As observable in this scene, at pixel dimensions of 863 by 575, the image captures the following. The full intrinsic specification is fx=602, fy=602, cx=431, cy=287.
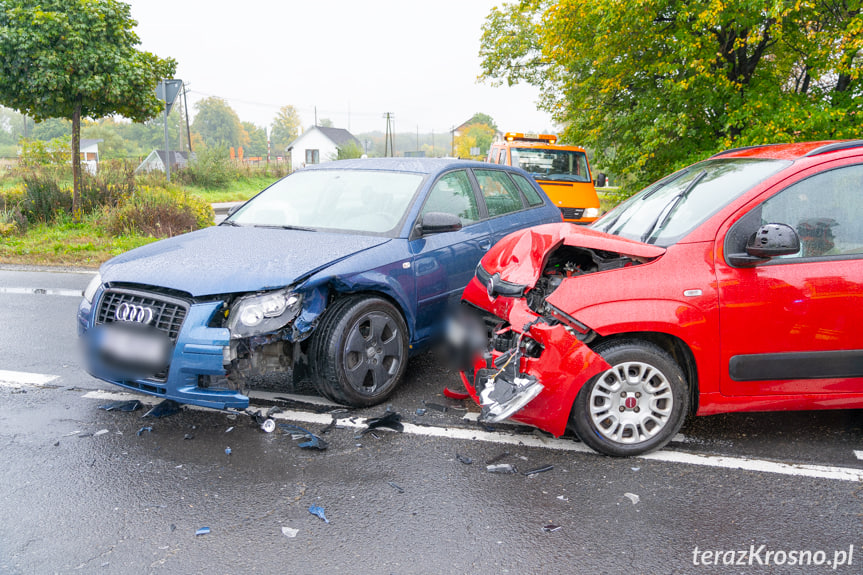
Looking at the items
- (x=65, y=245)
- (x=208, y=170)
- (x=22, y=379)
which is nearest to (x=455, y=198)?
(x=22, y=379)

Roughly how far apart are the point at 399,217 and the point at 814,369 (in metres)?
2.88

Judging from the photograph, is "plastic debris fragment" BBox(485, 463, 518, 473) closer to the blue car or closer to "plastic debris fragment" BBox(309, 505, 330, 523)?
"plastic debris fragment" BBox(309, 505, 330, 523)

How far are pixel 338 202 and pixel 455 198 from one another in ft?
3.31

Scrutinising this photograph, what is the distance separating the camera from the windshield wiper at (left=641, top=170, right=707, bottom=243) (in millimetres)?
3820

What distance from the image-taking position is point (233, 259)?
3.85m

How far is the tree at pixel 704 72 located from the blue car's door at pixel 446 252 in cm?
654

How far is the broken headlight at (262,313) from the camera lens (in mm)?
3467

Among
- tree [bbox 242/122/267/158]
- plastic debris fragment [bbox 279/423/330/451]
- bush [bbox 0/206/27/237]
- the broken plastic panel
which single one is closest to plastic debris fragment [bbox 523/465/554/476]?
the broken plastic panel

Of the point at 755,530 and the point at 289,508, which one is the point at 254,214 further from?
the point at 755,530

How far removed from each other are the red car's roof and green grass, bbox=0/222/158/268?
906 cm

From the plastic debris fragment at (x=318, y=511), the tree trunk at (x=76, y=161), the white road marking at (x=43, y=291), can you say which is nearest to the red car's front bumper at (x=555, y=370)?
the plastic debris fragment at (x=318, y=511)

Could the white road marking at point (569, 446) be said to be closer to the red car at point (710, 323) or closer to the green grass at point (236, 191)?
the red car at point (710, 323)

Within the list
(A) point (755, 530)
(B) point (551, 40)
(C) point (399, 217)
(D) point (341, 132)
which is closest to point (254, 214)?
(C) point (399, 217)

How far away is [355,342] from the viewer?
3906 millimetres
